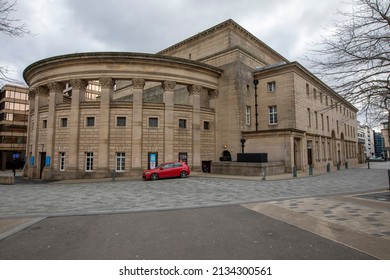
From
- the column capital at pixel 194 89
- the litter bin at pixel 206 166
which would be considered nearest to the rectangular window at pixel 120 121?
the column capital at pixel 194 89

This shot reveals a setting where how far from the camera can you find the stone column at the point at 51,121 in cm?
2402

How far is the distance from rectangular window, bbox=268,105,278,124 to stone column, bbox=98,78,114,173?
19512mm

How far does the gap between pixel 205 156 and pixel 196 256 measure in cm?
2297

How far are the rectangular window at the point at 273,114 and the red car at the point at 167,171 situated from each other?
13964 mm

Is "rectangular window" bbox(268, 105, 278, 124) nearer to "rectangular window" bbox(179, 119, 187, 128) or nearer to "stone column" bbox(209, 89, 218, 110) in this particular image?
"stone column" bbox(209, 89, 218, 110)

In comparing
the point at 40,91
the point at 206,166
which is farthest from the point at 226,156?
the point at 40,91

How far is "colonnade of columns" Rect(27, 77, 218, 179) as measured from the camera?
2306cm

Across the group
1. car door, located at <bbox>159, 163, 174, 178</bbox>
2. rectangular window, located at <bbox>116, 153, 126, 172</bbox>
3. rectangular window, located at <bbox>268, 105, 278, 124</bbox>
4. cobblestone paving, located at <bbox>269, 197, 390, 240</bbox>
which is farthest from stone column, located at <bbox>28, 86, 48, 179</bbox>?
rectangular window, located at <bbox>268, 105, 278, 124</bbox>

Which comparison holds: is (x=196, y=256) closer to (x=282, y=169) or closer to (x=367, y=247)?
(x=367, y=247)

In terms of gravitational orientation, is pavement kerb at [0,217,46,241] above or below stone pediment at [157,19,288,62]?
below

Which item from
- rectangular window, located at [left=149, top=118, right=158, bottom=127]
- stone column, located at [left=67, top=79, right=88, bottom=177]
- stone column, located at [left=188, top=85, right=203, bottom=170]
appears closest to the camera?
stone column, located at [left=67, top=79, right=88, bottom=177]

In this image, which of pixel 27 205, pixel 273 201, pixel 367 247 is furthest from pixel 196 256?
pixel 27 205

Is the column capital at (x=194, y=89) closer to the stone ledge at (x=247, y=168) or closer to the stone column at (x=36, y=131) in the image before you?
the stone ledge at (x=247, y=168)

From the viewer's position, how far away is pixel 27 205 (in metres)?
9.61
